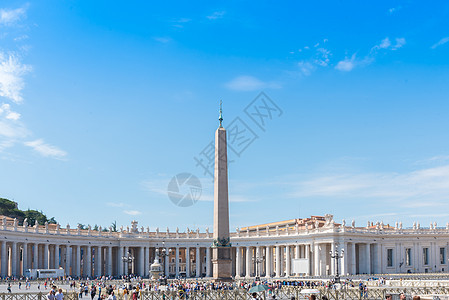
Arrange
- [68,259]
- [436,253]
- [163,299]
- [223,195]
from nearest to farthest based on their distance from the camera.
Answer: [163,299] → [223,195] → [68,259] → [436,253]

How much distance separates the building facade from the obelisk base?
31065 millimetres

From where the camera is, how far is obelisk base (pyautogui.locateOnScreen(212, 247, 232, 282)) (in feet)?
142

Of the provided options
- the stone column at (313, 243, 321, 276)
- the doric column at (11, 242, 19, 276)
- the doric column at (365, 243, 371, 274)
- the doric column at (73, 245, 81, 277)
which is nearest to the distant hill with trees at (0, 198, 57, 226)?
the doric column at (73, 245, 81, 277)

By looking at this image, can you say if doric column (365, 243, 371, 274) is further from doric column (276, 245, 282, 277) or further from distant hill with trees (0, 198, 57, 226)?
distant hill with trees (0, 198, 57, 226)

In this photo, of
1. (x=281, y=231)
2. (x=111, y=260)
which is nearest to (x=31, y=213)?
(x=111, y=260)

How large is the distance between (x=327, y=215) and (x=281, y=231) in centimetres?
822

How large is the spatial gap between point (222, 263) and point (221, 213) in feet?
12.9

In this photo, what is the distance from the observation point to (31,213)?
106562mm

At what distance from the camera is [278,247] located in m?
87.4

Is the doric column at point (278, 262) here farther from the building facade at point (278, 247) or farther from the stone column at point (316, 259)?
the stone column at point (316, 259)

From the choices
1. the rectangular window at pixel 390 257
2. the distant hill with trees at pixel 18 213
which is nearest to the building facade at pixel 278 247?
the rectangular window at pixel 390 257

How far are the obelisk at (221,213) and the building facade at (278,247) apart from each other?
1233 inches

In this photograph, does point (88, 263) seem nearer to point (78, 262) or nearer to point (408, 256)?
point (78, 262)

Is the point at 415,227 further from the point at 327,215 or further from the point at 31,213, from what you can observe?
the point at 31,213
